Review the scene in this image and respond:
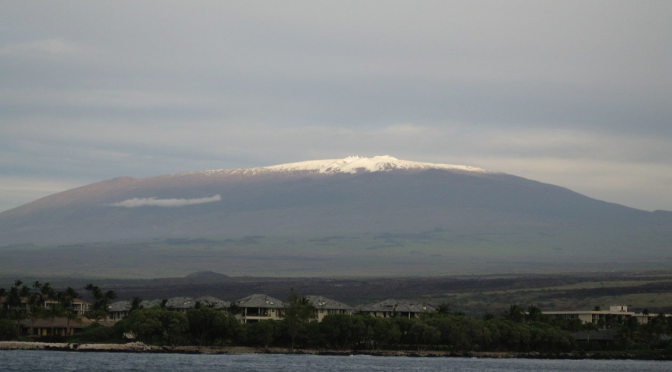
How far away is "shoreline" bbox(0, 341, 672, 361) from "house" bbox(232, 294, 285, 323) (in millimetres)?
22519

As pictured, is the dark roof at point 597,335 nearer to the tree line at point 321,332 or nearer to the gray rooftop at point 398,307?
the tree line at point 321,332

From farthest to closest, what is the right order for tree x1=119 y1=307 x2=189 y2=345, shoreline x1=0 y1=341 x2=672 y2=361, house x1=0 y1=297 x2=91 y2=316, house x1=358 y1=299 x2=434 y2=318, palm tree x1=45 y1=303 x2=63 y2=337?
1. house x1=358 y1=299 x2=434 y2=318
2. house x1=0 y1=297 x2=91 y2=316
3. palm tree x1=45 y1=303 x2=63 y2=337
4. tree x1=119 y1=307 x2=189 y2=345
5. shoreline x1=0 y1=341 x2=672 y2=361

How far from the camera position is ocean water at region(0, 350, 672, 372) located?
87.1 metres

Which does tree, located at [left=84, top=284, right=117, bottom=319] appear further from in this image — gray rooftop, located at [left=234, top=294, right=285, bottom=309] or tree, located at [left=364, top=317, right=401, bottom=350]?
tree, located at [left=364, top=317, right=401, bottom=350]

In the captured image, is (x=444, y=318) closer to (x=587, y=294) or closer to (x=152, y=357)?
(x=152, y=357)

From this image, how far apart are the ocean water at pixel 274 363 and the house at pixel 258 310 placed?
29948mm

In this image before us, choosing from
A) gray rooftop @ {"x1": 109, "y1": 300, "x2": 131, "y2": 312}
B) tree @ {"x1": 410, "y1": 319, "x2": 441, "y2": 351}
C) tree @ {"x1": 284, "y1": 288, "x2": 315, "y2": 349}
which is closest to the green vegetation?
gray rooftop @ {"x1": 109, "y1": 300, "x2": 131, "y2": 312}

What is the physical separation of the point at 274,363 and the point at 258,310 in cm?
4466

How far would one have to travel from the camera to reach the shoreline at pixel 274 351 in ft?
363

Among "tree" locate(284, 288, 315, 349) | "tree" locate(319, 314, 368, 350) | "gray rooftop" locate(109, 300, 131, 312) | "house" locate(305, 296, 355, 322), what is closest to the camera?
"tree" locate(284, 288, 315, 349)

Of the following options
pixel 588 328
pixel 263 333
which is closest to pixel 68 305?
pixel 263 333

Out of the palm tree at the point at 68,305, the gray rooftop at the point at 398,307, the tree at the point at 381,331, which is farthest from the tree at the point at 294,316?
the palm tree at the point at 68,305

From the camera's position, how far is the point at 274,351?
11556 cm

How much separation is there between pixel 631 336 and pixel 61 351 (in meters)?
71.8
